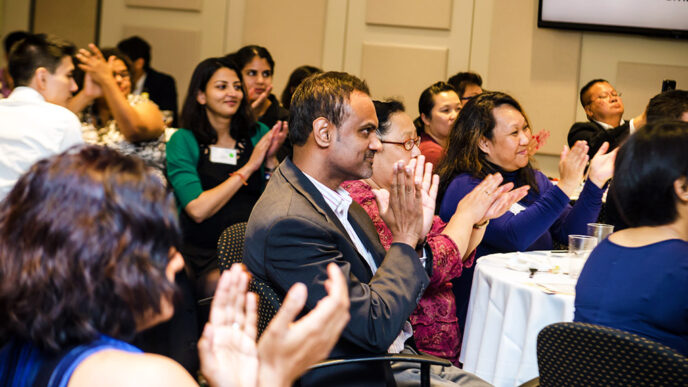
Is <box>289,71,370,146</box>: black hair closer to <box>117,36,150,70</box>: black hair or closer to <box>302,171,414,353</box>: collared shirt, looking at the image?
<box>302,171,414,353</box>: collared shirt

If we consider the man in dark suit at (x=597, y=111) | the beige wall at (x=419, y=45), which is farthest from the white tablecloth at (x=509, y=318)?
the beige wall at (x=419, y=45)

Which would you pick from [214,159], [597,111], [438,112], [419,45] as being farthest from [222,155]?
[597,111]

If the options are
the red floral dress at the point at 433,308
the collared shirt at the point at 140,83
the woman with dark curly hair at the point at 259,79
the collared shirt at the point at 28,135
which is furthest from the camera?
the collared shirt at the point at 140,83

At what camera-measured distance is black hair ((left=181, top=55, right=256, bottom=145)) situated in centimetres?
373

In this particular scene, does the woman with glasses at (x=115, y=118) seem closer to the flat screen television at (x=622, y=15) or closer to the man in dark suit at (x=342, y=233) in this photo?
the man in dark suit at (x=342, y=233)

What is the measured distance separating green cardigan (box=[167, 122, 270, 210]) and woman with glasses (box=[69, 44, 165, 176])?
17 centimetres

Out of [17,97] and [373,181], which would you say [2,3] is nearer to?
[17,97]

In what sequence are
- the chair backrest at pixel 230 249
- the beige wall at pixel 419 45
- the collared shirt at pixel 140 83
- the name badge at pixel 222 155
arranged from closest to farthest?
the chair backrest at pixel 230 249 → the name badge at pixel 222 155 → the collared shirt at pixel 140 83 → the beige wall at pixel 419 45

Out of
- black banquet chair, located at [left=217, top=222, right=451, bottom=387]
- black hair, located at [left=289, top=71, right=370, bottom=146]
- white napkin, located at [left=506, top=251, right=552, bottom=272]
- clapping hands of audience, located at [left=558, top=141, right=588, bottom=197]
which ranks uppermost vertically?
black hair, located at [left=289, top=71, right=370, bottom=146]

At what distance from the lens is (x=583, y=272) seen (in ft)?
6.26

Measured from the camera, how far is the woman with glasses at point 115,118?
376 cm

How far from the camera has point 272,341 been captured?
97cm

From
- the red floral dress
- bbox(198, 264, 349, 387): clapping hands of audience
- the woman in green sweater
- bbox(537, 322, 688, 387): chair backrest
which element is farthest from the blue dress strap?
the woman in green sweater

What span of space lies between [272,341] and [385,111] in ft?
6.08
